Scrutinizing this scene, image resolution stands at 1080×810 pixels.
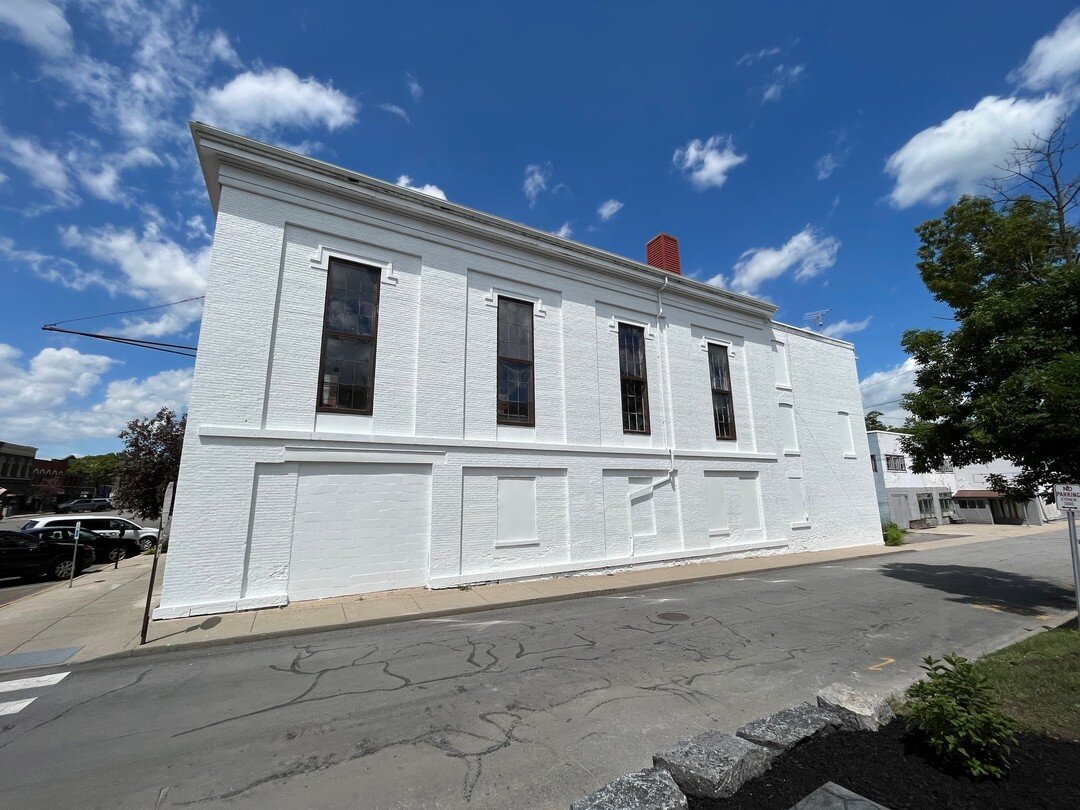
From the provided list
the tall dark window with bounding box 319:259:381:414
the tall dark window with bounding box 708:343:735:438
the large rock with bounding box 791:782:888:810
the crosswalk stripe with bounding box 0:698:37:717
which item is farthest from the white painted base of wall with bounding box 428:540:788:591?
the large rock with bounding box 791:782:888:810

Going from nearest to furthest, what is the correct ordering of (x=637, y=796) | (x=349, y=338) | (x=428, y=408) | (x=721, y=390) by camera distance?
(x=637, y=796) < (x=349, y=338) < (x=428, y=408) < (x=721, y=390)

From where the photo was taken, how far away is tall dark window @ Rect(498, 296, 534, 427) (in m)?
13.7

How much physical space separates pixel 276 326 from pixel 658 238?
49.2ft

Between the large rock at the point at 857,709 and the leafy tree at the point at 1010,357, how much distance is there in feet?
24.2

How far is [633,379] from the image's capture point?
16328 mm

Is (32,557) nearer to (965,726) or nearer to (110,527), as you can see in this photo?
(110,527)

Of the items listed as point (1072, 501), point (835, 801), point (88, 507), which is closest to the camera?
point (835, 801)

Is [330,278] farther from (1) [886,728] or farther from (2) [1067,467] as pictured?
(2) [1067,467]

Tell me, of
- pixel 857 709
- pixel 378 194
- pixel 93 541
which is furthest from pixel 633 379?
pixel 93 541

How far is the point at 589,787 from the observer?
3547 mm

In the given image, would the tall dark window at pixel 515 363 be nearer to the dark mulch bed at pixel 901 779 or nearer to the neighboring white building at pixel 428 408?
the neighboring white building at pixel 428 408

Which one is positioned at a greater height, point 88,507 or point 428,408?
point 428,408

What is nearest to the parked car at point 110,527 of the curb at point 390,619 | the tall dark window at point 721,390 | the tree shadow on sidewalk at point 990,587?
the curb at point 390,619

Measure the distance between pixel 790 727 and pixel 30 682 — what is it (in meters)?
8.93
